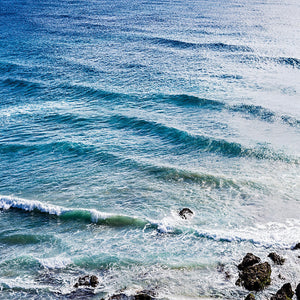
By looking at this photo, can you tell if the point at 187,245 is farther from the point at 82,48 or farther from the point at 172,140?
the point at 82,48

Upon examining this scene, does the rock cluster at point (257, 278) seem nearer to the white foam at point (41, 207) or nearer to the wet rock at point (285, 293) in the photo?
the wet rock at point (285, 293)

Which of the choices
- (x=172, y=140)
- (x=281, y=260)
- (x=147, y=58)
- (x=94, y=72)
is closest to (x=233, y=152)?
(x=172, y=140)

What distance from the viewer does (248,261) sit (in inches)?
561

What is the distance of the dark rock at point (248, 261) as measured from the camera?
14.2 m

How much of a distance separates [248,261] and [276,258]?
3.94 ft

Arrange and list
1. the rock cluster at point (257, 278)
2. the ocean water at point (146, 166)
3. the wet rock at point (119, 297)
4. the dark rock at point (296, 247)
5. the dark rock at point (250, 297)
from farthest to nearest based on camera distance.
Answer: the dark rock at point (296, 247) → the ocean water at point (146, 166) → the wet rock at point (119, 297) → the rock cluster at point (257, 278) → the dark rock at point (250, 297)

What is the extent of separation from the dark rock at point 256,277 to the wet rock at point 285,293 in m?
0.65

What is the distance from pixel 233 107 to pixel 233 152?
8.00 meters

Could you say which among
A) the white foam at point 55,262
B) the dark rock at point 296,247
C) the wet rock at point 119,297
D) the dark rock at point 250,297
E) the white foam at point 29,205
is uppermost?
the dark rock at point 296,247

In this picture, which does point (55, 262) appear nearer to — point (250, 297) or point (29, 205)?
point (29, 205)

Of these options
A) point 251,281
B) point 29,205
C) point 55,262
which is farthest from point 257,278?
point 29,205

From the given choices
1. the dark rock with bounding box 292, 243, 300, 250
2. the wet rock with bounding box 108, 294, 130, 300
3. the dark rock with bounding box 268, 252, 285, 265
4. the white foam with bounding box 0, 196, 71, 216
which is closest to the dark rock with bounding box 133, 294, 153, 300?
the wet rock with bounding box 108, 294, 130, 300

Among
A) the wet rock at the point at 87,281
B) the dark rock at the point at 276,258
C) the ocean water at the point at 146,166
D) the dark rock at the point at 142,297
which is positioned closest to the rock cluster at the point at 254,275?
the ocean water at the point at 146,166

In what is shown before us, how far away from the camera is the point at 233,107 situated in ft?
101
